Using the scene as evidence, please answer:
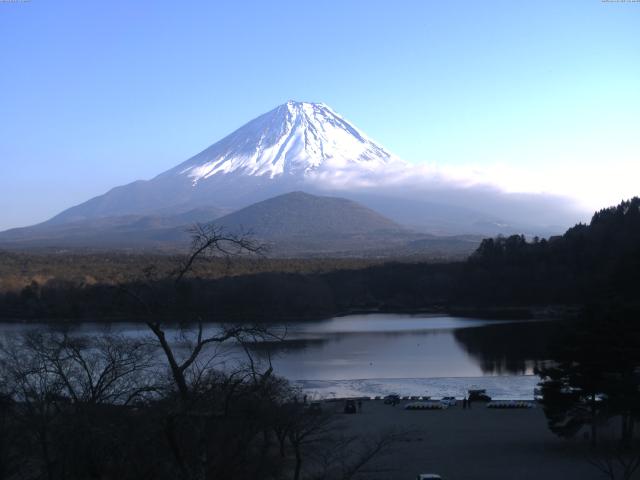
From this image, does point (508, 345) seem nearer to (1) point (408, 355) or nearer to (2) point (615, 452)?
(1) point (408, 355)

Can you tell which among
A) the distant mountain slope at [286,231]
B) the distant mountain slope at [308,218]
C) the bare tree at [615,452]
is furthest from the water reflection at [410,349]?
the distant mountain slope at [308,218]

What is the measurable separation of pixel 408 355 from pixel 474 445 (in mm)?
9453

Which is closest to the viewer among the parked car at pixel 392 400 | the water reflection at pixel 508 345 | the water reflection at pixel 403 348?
the parked car at pixel 392 400

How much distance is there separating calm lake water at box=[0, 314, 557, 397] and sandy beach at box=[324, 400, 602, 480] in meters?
1.93

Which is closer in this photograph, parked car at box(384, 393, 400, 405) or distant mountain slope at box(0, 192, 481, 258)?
parked car at box(384, 393, 400, 405)

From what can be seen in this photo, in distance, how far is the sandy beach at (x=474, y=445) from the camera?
26.1 ft

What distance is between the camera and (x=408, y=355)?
1888cm

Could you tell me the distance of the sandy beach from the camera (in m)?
7.96

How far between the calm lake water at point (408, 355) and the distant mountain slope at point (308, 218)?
180 feet

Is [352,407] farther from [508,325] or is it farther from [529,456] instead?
[508,325]

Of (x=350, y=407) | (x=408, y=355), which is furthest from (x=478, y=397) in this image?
(x=408, y=355)

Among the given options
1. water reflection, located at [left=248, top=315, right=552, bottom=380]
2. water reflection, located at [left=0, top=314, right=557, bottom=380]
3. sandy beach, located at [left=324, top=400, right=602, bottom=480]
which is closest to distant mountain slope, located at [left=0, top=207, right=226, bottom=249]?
water reflection, located at [left=248, top=315, right=552, bottom=380]

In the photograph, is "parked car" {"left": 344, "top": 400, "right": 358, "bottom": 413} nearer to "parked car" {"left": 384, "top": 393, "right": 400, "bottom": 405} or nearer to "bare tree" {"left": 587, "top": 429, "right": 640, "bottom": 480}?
"parked car" {"left": 384, "top": 393, "right": 400, "bottom": 405}

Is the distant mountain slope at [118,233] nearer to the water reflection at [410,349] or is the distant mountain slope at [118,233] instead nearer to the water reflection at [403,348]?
the water reflection at [410,349]
